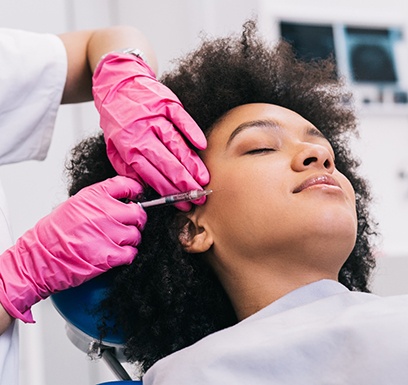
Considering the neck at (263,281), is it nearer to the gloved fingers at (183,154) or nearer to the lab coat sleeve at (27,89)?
the gloved fingers at (183,154)

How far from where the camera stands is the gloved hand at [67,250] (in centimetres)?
118

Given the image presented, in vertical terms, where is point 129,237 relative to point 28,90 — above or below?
below

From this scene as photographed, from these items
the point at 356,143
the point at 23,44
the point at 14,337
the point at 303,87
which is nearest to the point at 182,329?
the point at 14,337

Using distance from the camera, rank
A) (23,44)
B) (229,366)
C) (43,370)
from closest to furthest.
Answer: (229,366), (23,44), (43,370)

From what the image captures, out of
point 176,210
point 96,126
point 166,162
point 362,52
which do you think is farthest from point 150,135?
point 362,52

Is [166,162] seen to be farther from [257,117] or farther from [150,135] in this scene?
[257,117]

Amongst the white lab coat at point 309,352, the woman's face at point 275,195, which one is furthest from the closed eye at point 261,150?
the white lab coat at point 309,352

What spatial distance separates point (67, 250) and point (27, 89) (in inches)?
19.3

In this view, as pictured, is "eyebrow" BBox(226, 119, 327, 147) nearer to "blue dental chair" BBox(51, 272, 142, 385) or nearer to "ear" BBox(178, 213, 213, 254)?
"ear" BBox(178, 213, 213, 254)

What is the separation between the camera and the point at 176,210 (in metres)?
1.36

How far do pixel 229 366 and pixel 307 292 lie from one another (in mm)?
229

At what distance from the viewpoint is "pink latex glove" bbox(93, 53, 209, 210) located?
1271 millimetres

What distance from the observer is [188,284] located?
1.31 m

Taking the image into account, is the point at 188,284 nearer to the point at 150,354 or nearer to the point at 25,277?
the point at 150,354
